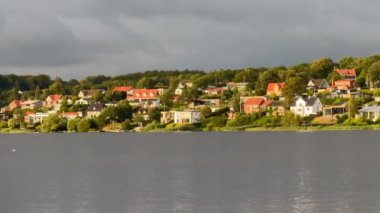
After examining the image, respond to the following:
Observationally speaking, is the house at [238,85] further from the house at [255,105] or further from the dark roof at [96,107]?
the dark roof at [96,107]

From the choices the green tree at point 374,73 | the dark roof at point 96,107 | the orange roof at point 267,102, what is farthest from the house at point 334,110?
the dark roof at point 96,107

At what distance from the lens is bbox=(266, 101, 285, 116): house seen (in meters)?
147

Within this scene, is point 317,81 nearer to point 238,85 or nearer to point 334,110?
point 334,110

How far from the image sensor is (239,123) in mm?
144875

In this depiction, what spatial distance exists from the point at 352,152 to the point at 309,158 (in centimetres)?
801

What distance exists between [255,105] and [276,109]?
4981 mm

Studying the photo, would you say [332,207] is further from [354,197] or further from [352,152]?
[352,152]

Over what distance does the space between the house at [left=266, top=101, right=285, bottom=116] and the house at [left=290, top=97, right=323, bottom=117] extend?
261cm

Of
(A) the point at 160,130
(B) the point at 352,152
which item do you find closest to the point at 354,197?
(B) the point at 352,152

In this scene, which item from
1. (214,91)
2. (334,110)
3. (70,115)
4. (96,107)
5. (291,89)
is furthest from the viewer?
(214,91)

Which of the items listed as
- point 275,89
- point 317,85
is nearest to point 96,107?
point 275,89

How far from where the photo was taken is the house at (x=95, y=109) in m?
176

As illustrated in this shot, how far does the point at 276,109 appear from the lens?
149 metres

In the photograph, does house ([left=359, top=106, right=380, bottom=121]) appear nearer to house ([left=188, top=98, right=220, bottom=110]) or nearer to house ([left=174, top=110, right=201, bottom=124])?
house ([left=174, top=110, right=201, bottom=124])
